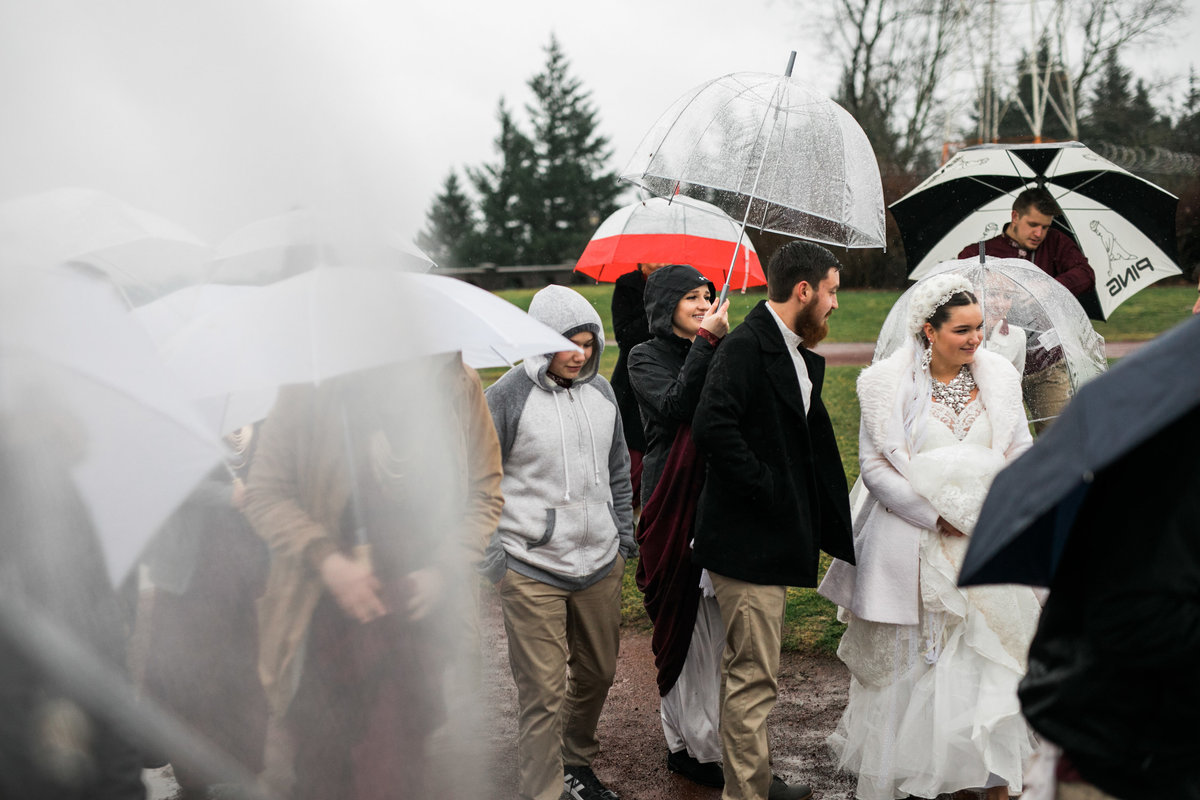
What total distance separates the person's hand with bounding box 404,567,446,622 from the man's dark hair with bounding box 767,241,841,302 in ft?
8.06

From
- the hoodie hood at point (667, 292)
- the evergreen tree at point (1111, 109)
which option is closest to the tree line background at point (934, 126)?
the evergreen tree at point (1111, 109)

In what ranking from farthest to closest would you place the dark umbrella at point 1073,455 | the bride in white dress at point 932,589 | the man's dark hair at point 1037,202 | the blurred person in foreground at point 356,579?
the man's dark hair at point 1037,202 → the bride in white dress at point 932,589 → the dark umbrella at point 1073,455 → the blurred person in foreground at point 356,579

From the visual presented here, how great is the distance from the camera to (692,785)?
4.00 metres

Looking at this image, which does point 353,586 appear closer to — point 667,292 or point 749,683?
point 749,683

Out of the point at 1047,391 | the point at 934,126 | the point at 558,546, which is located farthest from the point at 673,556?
the point at 934,126

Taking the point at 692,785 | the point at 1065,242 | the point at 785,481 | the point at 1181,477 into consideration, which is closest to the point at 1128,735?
the point at 1181,477

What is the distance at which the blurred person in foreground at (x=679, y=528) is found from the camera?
3859mm

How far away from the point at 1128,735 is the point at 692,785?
2622 mm

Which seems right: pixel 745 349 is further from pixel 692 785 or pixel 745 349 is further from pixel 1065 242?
pixel 1065 242

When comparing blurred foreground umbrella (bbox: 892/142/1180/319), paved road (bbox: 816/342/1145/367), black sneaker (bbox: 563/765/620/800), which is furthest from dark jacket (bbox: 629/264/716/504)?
paved road (bbox: 816/342/1145/367)

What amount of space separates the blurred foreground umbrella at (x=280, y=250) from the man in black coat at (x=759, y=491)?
2282mm

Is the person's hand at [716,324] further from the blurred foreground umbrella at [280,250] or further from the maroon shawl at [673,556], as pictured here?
the blurred foreground umbrella at [280,250]

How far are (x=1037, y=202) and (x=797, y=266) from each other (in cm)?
261

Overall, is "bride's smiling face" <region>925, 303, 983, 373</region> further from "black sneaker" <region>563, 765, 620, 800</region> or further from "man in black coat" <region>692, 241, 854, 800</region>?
"black sneaker" <region>563, 765, 620, 800</region>
